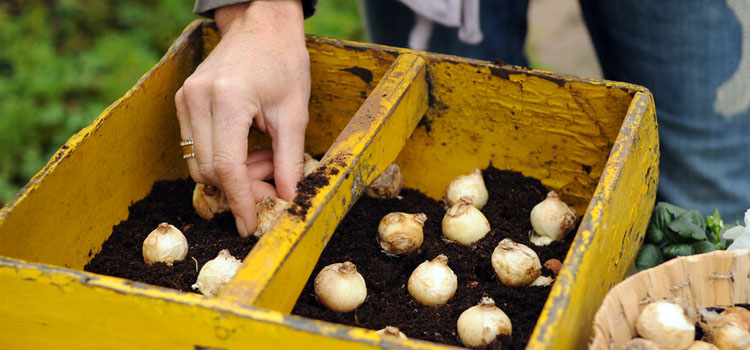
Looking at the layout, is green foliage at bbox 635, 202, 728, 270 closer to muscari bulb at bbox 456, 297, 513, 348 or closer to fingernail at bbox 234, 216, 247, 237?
muscari bulb at bbox 456, 297, 513, 348

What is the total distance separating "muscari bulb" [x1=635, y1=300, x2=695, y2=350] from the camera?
1.24 m

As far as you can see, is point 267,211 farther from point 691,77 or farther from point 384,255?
point 691,77

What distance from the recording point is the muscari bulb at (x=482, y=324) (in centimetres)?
138

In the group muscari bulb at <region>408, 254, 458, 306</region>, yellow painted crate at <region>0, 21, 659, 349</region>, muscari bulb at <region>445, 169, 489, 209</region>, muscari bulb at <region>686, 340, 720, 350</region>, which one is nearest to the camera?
yellow painted crate at <region>0, 21, 659, 349</region>

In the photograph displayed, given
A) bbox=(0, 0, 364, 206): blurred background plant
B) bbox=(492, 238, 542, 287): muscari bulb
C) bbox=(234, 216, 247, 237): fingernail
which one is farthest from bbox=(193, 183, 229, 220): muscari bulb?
bbox=(0, 0, 364, 206): blurred background plant

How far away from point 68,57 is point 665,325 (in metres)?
3.81

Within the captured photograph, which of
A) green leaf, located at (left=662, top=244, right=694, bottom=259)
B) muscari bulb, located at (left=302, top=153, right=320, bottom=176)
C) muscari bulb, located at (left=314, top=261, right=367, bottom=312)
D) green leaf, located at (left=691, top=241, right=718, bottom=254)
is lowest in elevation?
muscari bulb, located at (left=314, top=261, right=367, bottom=312)

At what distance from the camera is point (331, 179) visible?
149 centimetres

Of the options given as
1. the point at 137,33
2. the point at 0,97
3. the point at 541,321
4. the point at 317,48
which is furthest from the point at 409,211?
the point at 137,33

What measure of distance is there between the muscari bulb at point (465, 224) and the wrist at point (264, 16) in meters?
0.61

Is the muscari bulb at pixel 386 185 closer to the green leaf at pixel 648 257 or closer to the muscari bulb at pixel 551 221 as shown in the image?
the muscari bulb at pixel 551 221

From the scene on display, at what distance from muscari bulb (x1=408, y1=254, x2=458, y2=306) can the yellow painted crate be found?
0.21 meters

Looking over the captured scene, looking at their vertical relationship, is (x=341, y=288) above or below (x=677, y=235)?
below

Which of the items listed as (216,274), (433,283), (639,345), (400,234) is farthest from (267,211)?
(639,345)
